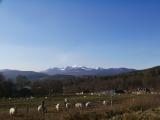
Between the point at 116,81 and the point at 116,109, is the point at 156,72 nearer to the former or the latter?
the point at 116,81

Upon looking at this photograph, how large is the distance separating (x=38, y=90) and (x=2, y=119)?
93.8m

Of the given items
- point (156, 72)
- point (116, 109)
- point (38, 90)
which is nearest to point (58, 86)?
point (38, 90)

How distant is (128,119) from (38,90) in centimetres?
9848

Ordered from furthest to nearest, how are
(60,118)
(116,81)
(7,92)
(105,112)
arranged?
1. (116,81)
2. (7,92)
3. (105,112)
4. (60,118)

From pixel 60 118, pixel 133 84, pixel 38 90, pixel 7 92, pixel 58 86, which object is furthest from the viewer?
pixel 133 84

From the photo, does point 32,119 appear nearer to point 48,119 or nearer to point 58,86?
point 48,119

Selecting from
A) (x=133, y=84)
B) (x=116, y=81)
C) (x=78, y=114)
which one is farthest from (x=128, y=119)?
(x=116, y=81)

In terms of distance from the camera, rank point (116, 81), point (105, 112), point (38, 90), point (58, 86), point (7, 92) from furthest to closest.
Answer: point (116, 81)
point (58, 86)
point (38, 90)
point (7, 92)
point (105, 112)

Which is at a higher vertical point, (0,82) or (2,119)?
(0,82)

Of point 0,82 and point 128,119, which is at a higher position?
point 0,82

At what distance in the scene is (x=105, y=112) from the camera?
30312 millimetres

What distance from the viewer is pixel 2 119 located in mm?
27859

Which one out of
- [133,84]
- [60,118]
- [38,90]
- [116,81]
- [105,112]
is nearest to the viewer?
[60,118]

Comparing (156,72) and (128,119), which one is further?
(156,72)
